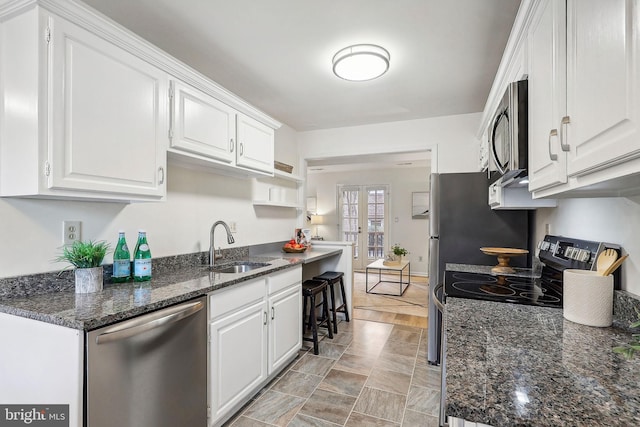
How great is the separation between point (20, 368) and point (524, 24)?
2518mm

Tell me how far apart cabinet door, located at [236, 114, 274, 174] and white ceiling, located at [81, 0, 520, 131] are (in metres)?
0.39

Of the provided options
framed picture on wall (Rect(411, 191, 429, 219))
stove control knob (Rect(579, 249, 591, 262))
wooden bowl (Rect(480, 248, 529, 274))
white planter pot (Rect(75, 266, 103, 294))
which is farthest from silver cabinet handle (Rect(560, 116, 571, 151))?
framed picture on wall (Rect(411, 191, 429, 219))

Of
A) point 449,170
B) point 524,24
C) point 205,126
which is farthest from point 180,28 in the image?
point 449,170

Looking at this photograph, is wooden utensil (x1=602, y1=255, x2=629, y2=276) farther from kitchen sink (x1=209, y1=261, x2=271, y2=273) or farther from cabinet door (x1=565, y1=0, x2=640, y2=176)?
kitchen sink (x1=209, y1=261, x2=271, y2=273)

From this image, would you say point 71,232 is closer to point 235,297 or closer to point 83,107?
point 83,107

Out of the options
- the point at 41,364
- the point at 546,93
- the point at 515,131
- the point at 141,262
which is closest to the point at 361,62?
the point at 515,131

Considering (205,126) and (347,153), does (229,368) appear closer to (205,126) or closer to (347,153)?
(205,126)

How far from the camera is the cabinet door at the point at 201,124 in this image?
1871 mm

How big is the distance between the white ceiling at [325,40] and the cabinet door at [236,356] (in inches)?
68.8

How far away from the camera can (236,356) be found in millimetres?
1909

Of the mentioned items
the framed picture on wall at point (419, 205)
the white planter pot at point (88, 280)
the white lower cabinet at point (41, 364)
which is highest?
the framed picture on wall at point (419, 205)

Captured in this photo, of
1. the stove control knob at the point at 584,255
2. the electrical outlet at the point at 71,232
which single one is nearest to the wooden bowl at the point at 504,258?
the stove control knob at the point at 584,255

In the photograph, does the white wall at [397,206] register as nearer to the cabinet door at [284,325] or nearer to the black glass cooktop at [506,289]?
the cabinet door at [284,325]

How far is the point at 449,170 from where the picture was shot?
11.4 ft
